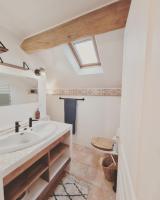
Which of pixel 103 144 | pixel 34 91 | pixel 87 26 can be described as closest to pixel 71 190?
pixel 103 144

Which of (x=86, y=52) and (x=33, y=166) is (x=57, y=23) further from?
(x=33, y=166)

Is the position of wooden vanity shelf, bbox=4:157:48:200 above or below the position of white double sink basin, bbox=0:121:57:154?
below

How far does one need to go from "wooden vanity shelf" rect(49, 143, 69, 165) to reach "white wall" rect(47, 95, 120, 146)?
843mm

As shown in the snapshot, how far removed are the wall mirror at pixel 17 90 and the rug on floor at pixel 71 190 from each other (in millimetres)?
1279

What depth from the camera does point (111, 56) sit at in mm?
1695

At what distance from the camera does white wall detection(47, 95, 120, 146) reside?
2.13 metres

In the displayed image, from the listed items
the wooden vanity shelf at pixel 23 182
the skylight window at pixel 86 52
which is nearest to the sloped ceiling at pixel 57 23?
the skylight window at pixel 86 52

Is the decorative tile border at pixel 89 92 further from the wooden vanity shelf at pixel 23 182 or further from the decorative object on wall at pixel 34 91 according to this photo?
the wooden vanity shelf at pixel 23 182

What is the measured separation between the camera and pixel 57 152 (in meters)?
1.47

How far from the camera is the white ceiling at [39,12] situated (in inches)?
40.5

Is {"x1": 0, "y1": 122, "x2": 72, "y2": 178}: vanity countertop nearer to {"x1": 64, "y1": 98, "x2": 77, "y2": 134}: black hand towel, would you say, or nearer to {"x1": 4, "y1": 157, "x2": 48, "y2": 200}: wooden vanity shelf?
{"x1": 4, "y1": 157, "x2": 48, "y2": 200}: wooden vanity shelf

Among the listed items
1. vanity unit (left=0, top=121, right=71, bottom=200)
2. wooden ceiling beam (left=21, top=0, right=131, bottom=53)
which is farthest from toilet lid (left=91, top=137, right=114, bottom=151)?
wooden ceiling beam (left=21, top=0, right=131, bottom=53)

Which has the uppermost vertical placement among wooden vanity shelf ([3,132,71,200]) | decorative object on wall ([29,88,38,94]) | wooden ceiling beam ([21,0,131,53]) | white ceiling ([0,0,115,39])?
white ceiling ([0,0,115,39])

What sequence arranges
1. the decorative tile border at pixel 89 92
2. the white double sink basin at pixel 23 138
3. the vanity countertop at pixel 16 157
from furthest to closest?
1. the decorative tile border at pixel 89 92
2. the white double sink basin at pixel 23 138
3. the vanity countertop at pixel 16 157
